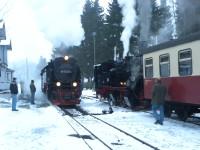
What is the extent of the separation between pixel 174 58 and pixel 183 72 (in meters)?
0.97

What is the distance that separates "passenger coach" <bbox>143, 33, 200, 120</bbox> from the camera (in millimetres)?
16562

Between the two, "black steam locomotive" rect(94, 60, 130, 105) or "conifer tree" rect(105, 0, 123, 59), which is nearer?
"black steam locomotive" rect(94, 60, 130, 105)

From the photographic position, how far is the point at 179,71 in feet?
59.1

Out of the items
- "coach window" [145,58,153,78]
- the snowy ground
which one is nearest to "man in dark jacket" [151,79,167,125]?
the snowy ground

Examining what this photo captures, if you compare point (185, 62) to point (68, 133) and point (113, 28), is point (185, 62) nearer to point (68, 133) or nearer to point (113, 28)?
point (68, 133)

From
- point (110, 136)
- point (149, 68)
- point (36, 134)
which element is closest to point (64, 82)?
point (149, 68)

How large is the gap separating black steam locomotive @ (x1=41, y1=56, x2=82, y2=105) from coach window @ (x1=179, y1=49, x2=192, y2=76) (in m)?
13.9

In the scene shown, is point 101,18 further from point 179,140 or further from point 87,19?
point 179,140

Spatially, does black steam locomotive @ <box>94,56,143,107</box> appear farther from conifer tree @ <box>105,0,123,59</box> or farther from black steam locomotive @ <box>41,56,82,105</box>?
conifer tree @ <box>105,0,123,59</box>

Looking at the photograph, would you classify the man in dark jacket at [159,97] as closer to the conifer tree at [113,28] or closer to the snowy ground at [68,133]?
the snowy ground at [68,133]

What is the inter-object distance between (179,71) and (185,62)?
0.65 meters

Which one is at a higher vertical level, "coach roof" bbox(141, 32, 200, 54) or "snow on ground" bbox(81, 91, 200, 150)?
"coach roof" bbox(141, 32, 200, 54)

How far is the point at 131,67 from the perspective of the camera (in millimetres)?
26922

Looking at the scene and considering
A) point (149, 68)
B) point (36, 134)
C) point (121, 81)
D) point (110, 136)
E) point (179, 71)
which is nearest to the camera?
point (110, 136)
